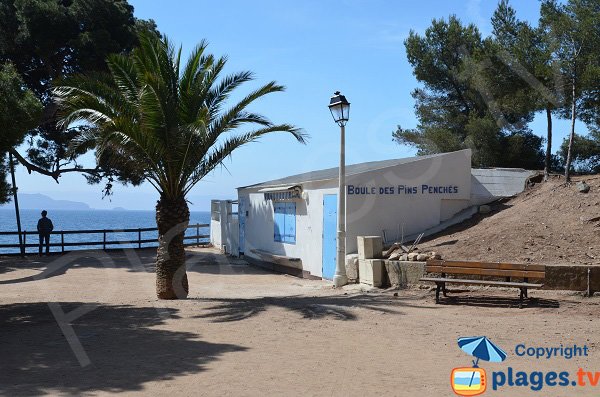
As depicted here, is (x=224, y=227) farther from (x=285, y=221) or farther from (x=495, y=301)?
(x=495, y=301)

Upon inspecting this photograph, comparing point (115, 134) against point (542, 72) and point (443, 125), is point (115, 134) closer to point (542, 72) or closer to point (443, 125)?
point (542, 72)

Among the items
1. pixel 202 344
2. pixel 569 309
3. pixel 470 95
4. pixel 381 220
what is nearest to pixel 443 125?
pixel 470 95

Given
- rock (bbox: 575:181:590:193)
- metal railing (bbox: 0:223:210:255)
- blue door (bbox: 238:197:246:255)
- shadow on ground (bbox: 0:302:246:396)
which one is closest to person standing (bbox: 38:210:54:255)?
metal railing (bbox: 0:223:210:255)

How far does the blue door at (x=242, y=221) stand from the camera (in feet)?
79.2

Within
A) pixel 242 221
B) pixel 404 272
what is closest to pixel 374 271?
pixel 404 272

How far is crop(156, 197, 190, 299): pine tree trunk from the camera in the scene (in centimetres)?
1197

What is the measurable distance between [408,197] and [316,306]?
6832 millimetres

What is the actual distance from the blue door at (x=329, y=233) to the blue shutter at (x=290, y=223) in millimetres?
2452

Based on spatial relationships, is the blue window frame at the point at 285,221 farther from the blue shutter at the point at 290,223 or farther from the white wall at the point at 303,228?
the white wall at the point at 303,228

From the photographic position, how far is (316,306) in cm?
1042

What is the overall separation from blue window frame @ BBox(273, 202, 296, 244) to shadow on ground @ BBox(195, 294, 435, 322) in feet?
23.6

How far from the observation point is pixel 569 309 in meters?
9.33

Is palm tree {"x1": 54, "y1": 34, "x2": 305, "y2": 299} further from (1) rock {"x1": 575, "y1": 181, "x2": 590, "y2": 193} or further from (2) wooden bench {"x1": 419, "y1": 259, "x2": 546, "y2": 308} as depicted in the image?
(1) rock {"x1": 575, "y1": 181, "x2": 590, "y2": 193}

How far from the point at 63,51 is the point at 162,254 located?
607 inches
